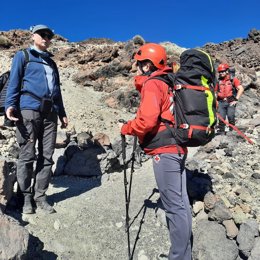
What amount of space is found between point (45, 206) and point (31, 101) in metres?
1.76

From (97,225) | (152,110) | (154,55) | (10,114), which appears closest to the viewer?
(152,110)

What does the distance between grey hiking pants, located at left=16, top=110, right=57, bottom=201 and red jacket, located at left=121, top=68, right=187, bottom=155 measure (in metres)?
1.81

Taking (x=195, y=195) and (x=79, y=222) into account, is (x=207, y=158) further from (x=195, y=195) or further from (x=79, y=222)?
(x=79, y=222)

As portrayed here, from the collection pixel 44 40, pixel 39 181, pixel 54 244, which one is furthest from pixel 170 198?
pixel 44 40

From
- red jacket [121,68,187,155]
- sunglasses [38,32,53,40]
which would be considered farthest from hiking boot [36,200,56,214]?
sunglasses [38,32,53,40]

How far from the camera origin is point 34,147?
5.68 meters

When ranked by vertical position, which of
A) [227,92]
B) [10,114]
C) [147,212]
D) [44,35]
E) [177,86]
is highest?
[44,35]

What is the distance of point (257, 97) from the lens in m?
19.4

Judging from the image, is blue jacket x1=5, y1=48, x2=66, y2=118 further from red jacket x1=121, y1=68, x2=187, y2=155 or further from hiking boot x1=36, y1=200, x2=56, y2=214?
red jacket x1=121, y1=68, x2=187, y2=155

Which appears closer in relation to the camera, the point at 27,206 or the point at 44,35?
the point at 44,35

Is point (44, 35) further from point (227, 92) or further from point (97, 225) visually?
point (227, 92)

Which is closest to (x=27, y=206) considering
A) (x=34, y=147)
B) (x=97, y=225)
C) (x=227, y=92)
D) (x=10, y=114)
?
(x=34, y=147)

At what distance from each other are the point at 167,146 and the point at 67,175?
4.39 m

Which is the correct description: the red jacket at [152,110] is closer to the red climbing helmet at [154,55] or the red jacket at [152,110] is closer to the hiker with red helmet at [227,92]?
the red climbing helmet at [154,55]
